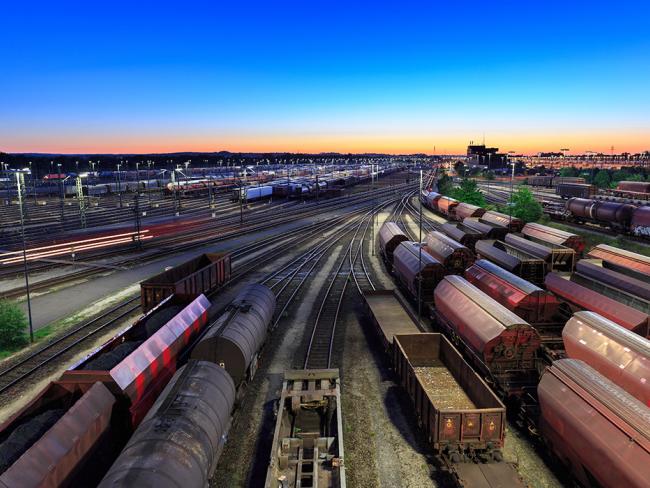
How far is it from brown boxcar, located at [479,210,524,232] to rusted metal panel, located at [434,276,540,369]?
27.0m

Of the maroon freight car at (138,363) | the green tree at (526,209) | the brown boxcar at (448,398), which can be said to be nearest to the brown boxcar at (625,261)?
the brown boxcar at (448,398)

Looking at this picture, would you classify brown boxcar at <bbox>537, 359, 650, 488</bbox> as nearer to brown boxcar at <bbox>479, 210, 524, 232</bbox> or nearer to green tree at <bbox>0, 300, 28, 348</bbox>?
green tree at <bbox>0, 300, 28, 348</bbox>

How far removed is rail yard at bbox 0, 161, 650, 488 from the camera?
11766 millimetres

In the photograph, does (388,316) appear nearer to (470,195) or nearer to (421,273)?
(421,273)

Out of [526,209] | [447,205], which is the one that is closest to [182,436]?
[526,209]

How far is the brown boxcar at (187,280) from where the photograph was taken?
25609 millimetres

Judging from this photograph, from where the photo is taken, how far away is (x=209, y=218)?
77125mm

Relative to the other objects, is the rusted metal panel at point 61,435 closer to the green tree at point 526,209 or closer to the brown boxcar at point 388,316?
the brown boxcar at point 388,316

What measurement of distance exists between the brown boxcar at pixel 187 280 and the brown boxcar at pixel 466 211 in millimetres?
37313

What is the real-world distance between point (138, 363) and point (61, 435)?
437 centimetres

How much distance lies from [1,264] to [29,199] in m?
80.5

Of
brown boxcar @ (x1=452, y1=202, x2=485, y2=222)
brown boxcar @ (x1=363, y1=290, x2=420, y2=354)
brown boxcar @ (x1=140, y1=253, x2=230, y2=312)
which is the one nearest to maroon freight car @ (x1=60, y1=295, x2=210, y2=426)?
brown boxcar @ (x1=140, y1=253, x2=230, y2=312)

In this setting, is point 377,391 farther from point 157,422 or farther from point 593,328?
point 157,422

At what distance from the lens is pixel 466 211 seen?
201 feet
